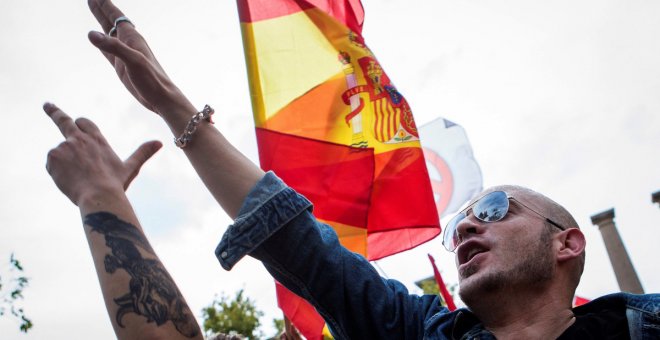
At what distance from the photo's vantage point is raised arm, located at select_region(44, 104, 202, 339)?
142 centimetres

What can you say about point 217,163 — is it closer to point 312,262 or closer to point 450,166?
point 312,262

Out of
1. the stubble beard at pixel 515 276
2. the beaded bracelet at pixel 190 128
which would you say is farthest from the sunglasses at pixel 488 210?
the beaded bracelet at pixel 190 128

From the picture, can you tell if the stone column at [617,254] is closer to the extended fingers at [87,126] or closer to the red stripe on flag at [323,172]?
the red stripe on flag at [323,172]

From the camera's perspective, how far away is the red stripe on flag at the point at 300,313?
12.6 ft

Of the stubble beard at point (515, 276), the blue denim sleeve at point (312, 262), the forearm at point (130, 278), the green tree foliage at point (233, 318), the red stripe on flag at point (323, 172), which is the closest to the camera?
the forearm at point (130, 278)

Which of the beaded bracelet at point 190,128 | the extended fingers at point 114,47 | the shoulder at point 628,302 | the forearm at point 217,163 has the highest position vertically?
the extended fingers at point 114,47

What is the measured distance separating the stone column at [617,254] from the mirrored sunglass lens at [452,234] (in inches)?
435

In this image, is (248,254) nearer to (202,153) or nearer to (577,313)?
(202,153)

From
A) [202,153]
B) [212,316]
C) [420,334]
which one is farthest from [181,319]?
[212,316]

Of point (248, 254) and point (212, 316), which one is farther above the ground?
point (212, 316)

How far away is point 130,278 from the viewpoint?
1481 millimetres

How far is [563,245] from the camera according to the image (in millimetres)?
2359

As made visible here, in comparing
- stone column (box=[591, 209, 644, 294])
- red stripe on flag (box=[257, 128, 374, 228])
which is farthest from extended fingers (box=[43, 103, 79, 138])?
stone column (box=[591, 209, 644, 294])

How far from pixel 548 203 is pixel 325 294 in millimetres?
1099
